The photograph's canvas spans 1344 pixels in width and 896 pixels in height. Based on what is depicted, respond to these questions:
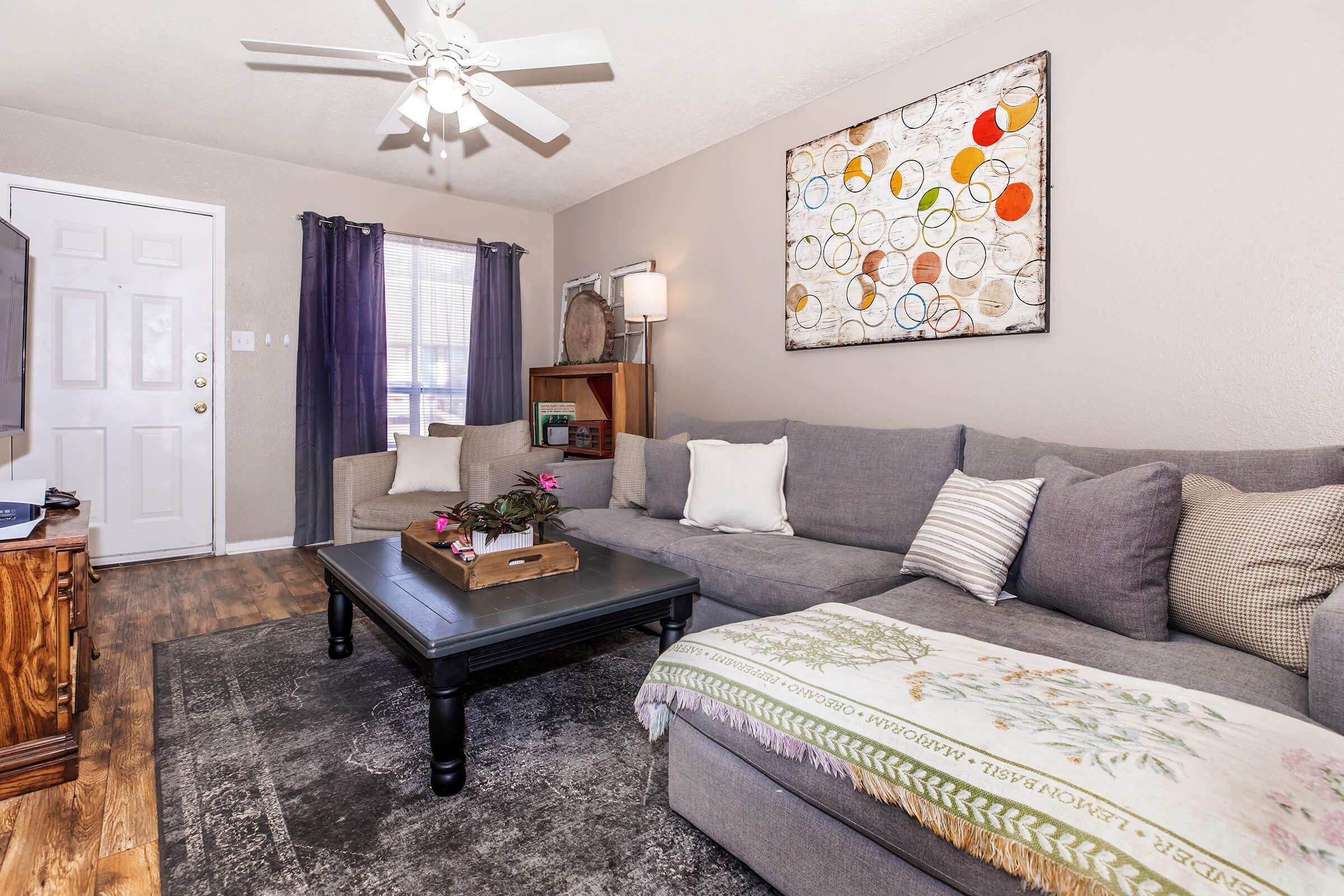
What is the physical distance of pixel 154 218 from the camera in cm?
383

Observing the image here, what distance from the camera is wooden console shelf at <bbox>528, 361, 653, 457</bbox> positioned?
4.12m

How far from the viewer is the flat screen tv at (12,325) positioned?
205cm

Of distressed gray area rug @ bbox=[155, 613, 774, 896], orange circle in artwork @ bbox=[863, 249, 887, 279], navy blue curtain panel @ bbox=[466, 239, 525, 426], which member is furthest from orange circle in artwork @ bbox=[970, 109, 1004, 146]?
navy blue curtain panel @ bbox=[466, 239, 525, 426]

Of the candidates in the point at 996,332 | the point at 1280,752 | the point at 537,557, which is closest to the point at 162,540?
the point at 537,557

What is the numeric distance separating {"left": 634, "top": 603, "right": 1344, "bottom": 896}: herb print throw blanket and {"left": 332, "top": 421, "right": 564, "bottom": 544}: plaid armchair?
7.80 ft

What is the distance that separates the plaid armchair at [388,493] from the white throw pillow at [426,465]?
5cm

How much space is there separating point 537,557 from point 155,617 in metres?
2.12

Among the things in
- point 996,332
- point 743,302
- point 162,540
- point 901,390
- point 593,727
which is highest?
point 743,302

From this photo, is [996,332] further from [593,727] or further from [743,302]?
[593,727]

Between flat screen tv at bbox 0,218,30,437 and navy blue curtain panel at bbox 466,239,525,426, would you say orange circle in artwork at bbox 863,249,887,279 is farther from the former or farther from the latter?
flat screen tv at bbox 0,218,30,437

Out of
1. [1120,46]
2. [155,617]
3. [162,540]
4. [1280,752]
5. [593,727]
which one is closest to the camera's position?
[1280,752]

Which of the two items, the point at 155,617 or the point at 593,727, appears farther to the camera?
the point at 155,617

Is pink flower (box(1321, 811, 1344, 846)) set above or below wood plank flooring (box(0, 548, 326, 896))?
above

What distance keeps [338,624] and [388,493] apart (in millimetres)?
1568
